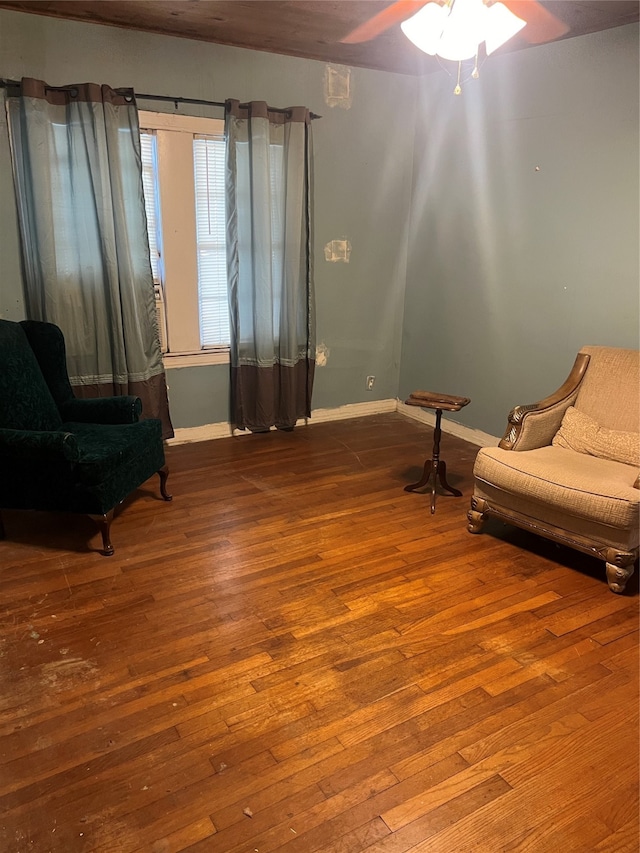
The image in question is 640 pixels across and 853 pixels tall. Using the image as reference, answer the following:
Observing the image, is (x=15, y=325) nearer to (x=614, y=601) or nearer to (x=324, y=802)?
(x=324, y=802)

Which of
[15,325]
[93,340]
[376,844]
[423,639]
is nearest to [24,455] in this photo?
[15,325]

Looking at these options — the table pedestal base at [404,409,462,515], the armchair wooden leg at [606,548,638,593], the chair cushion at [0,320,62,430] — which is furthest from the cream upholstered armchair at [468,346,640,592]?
the chair cushion at [0,320,62,430]

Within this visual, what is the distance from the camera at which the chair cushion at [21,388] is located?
2.94 meters

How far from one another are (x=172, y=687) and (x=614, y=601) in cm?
179

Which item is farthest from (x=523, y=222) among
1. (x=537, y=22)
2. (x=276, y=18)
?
(x=276, y=18)

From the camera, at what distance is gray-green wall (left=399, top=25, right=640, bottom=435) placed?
3.33 m

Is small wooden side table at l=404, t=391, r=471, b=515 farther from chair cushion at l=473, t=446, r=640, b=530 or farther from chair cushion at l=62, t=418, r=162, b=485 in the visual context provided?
chair cushion at l=62, t=418, r=162, b=485

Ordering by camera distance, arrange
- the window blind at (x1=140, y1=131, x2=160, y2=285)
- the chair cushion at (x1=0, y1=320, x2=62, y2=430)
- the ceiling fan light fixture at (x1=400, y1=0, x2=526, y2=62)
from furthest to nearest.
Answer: the window blind at (x1=140, y1=131, x2=160, y2=285) < the chair cushion at (x1=0, y1=320, x2=62, y2=430) < the ceiling fan light fixture at (x1=400, y1=0, x2=526, y2=62)

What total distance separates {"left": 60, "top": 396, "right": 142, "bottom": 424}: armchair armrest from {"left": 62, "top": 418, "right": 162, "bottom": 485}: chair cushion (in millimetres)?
53

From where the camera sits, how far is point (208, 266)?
412 cm

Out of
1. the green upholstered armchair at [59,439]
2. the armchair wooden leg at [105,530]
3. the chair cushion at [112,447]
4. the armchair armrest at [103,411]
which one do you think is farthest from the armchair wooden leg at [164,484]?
the armchair wooden leg at [105,530]

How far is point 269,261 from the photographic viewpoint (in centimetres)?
414

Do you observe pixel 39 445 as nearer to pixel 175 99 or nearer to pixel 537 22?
pixel 175 99

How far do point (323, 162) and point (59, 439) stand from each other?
276 centimetres
